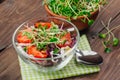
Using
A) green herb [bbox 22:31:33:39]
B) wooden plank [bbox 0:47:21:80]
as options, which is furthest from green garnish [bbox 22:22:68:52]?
wooden plank [bbox 0:47:21:80]

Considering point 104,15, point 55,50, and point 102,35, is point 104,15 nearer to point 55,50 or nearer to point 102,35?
point 102,35

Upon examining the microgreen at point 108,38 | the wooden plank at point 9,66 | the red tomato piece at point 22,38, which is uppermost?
the red tomato piece at point 22,38

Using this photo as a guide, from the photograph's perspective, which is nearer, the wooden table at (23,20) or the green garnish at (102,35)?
the wooden table at (23,20)

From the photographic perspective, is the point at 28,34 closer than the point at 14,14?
Yes

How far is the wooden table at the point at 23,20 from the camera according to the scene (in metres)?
1.11

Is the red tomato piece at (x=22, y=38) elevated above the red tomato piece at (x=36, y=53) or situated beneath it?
elevated above

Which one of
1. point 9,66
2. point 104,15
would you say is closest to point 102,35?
point 104,15

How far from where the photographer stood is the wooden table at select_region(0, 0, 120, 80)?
1.11 metres

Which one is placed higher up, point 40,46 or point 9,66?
point 40,46

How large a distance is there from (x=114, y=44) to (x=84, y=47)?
12cm

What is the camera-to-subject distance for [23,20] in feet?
4.39

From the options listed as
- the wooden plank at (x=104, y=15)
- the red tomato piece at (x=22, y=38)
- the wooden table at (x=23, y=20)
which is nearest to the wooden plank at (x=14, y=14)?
the wooden table at (x=23, y=20)

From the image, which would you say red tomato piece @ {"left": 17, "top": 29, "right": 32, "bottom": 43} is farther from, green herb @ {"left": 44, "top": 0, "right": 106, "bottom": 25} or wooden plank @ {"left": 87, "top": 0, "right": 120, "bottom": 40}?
wooden plank @ {"left": 87, "top": 0, "right": 120, "bottom": 40}

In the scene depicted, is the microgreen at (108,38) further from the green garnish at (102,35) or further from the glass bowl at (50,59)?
the glass bowl at (50,59)
